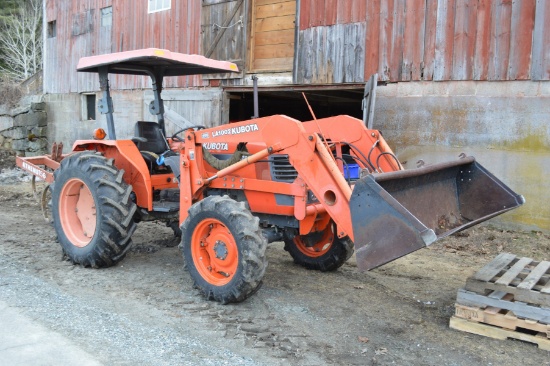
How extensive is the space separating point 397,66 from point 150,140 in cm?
484

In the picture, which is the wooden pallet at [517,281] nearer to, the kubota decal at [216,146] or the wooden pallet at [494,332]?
the wooden pallet at [494,332]

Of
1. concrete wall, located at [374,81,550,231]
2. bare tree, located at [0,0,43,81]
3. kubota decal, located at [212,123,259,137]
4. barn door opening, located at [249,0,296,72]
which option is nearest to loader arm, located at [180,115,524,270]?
kubota decal, located at [212,123,259,137]

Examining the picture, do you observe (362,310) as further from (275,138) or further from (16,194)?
(16,194)

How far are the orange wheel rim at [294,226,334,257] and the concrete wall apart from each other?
3.70 meters

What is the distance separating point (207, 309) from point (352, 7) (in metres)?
6.84

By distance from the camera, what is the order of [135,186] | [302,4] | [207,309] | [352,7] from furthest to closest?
[302,4]
[352,7]
[135,186]
[207,309]

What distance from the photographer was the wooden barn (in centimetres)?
795

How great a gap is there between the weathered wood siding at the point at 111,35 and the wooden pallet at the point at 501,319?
9170 mm

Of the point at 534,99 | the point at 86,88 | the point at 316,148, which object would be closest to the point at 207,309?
the point at 316,148

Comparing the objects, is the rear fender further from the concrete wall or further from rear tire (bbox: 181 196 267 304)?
the concrete wall

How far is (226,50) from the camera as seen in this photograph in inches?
457

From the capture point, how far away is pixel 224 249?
462 centimetres

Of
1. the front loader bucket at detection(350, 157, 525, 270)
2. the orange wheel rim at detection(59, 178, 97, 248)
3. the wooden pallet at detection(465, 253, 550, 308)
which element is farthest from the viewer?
the orange wheel rim at detection(59, 178, 97, 248)

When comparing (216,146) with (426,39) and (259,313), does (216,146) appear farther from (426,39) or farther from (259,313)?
(426,39)
